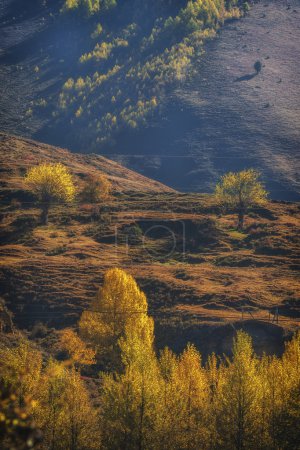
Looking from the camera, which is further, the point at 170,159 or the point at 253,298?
the point at 170,159

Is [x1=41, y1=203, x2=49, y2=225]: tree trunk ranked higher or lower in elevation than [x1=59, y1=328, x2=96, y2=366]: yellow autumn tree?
higher

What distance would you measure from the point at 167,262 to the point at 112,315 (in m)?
28.6

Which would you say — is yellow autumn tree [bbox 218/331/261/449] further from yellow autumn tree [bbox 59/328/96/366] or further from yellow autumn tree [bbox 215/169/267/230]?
yellow autumn tree [bbox 215/169/267/230]

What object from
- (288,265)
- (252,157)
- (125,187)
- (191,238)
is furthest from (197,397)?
(252,157)

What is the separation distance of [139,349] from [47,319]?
2725cm

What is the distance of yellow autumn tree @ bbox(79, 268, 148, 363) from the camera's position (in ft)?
185

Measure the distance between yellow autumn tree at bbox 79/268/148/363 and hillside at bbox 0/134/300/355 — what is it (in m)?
5.20

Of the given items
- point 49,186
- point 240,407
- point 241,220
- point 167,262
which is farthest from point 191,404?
point 49,186

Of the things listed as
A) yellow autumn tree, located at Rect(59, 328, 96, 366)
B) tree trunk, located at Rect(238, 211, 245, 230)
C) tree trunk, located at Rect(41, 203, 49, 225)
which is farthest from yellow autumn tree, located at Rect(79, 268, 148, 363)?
tree trunk, located at Rect(238, 211, 245, 230)

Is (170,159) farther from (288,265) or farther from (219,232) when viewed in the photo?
(288,265)

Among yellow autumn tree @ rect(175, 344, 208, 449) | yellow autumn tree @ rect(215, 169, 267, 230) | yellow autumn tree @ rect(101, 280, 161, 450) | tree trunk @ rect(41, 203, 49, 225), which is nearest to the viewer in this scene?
yellow autumn tree @ rect(101, 280, 161, 450)

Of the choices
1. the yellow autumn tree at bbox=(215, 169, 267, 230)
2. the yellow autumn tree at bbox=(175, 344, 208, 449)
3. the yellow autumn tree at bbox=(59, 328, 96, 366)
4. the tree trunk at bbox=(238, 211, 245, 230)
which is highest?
the yellow autumn tree at bbox=(215, 169, 267, 230)

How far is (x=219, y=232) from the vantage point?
98062mm

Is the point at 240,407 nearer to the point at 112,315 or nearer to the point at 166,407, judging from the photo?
the point at 166,407
